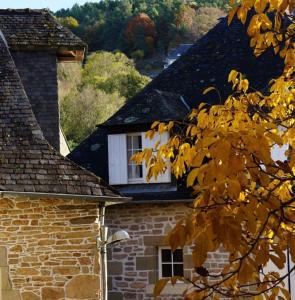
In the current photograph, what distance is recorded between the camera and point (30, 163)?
11.4 metres

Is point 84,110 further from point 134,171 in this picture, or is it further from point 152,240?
point 152,240

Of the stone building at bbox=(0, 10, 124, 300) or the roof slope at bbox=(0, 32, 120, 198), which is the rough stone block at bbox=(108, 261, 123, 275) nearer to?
the stone building at bbox=(0, 10, 124, 300)

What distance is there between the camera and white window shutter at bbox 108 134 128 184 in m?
15.1

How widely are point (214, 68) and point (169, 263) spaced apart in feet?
14.8

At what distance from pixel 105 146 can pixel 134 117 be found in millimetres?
1479

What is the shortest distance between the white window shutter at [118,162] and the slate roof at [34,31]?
1.84 m

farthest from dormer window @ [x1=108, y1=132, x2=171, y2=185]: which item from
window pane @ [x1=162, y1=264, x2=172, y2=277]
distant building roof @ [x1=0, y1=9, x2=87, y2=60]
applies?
distant building roof @ [x1=0, y1=9, x2=87, y2=60]

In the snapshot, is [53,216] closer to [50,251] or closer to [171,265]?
[50,251]

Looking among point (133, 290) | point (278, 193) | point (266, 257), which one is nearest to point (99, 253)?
point (133, 290)

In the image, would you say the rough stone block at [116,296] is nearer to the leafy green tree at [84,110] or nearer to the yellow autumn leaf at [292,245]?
the yellow autumn leaf at [292,245]

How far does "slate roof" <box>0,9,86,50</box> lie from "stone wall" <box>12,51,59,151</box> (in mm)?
190

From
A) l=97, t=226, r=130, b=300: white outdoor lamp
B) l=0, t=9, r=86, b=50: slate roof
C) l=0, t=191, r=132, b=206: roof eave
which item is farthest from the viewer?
l=0, t=9, r=86, b=50: slate roof

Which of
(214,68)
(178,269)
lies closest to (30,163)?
(178,269)

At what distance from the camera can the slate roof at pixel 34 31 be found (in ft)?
47.3
